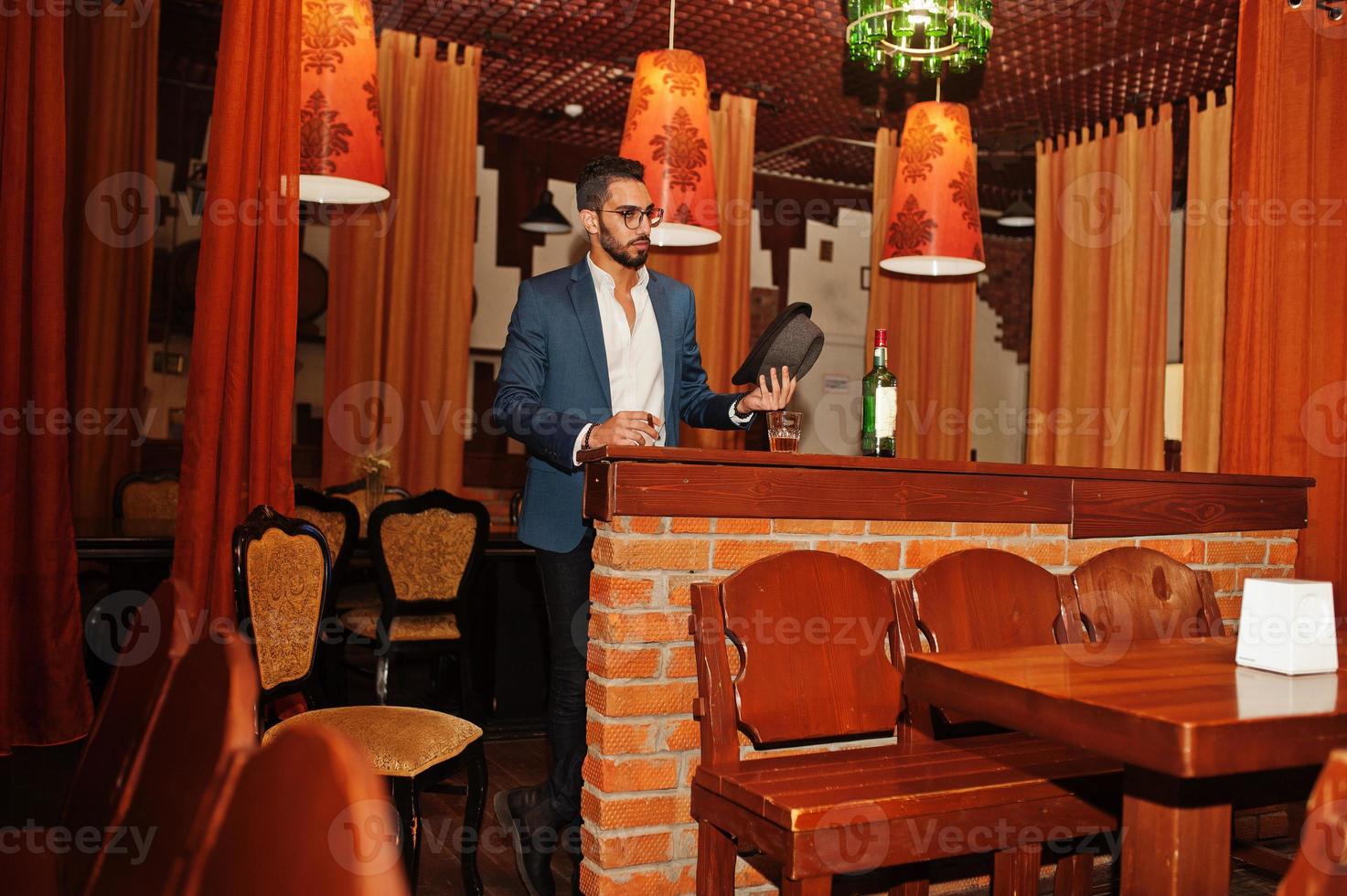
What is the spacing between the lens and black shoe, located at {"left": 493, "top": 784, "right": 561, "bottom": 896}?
7.67 feet

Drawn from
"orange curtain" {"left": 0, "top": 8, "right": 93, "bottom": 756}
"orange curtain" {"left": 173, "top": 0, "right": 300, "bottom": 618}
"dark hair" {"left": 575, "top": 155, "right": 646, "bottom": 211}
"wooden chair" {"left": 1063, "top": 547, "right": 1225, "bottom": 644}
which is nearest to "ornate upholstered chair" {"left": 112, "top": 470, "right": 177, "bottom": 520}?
A: "orange curtain" {"left": 0, "top": 8, "right": 93, "bottom": 756}

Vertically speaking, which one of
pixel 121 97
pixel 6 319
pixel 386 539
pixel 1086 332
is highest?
pixel 121 97

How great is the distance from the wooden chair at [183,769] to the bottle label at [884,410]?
188 cm

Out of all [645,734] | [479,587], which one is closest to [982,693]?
[645,734]

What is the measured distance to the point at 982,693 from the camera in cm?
158

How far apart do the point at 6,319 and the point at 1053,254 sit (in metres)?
5.38

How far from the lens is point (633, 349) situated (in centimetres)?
255

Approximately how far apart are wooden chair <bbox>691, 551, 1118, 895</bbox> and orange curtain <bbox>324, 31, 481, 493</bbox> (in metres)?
3.89

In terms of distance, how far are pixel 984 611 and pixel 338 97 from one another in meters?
2.29

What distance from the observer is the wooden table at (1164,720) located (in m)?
1.31

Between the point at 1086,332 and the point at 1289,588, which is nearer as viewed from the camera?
the point at 1289,588

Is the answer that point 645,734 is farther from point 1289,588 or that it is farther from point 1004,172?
point 1004,172

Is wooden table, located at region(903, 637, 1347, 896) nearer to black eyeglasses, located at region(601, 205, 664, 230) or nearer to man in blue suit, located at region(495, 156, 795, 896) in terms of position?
man in blue suit, located at region(495, 156, 795, 896)

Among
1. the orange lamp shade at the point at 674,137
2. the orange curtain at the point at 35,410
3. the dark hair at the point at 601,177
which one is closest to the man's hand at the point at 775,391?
the dark hair at the point at 601,177
